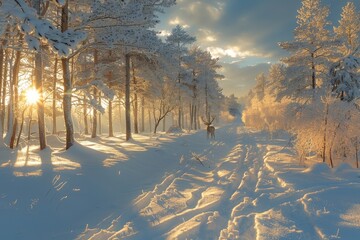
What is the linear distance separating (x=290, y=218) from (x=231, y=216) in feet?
3.66

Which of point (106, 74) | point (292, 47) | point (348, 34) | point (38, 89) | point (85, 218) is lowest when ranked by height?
point (85, 218)

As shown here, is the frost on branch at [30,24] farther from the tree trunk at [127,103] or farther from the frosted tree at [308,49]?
the frosted tree at [308,49]

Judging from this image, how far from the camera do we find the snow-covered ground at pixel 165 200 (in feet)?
18.1

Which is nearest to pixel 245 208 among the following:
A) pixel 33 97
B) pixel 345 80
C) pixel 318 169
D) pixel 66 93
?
pixel 318 169

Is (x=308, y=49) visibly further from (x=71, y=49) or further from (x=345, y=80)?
(x=71, y=49)

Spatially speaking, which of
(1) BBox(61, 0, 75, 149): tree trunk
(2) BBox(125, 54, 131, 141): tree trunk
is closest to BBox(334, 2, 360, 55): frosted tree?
(2) BBox(125, 54, 131, 141): tree trunk

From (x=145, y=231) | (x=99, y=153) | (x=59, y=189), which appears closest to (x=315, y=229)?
(x=145, y=231)

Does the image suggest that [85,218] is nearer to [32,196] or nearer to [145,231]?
[32,196]

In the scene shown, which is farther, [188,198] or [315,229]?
[188,198]

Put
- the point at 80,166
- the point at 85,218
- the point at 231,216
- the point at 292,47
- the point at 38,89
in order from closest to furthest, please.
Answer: the point at 231,216 < the point at 85,218 < the point at 80,166 < the point at 38,89 < the point at 292,47

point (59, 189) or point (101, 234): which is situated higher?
point (59, 189)

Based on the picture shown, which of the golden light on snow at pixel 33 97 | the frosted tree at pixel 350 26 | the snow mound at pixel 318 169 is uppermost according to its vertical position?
the frosted tree at pixel 350 26

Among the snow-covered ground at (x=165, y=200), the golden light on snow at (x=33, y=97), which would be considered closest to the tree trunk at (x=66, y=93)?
the snow-covered ground at (x=165, y=200)

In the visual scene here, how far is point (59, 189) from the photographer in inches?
291
